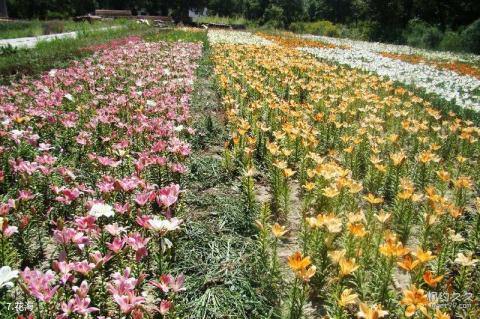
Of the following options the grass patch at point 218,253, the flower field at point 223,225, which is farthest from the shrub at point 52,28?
the grass patch at point 218,253

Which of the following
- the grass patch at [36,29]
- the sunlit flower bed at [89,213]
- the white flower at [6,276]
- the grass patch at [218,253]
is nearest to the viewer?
the white flower at [6,276]

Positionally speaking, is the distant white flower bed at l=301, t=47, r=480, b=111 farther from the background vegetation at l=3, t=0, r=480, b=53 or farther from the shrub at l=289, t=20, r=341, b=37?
the shrub at l=289, t=20, r=341, b=37

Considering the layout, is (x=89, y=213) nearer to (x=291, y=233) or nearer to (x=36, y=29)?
(x=291, y=233)

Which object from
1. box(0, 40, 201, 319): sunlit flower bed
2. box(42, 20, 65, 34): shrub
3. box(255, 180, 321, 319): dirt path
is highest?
box(42, 20, 65, 34): shrub

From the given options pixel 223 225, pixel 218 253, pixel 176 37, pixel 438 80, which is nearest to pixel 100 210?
pixel 218 253

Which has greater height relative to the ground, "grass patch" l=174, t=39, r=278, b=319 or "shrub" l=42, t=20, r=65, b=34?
"shrub" l=42, t=20, r=65, b=34

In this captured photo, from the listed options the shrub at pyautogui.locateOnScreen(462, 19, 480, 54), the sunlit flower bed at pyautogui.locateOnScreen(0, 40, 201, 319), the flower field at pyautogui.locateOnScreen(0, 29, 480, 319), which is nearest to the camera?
the sunlit flower bed at pyautogui.locateOnScreen(0, 40, 201, 319)

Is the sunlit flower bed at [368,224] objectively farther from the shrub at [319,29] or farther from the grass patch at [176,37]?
the shrub at [319,29]

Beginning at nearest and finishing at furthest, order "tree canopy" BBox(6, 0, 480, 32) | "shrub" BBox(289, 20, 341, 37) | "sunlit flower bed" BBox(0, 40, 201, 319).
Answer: "sunlit flower bed" BBox(0, 40, 201, 319) < "shrub" BBox(289, 20, 341, 37) < "tree canopy" BBox(6, 0, 480, 32)

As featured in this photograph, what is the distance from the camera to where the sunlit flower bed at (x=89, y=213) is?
90.3 inches

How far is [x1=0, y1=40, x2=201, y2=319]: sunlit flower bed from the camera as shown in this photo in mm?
2293

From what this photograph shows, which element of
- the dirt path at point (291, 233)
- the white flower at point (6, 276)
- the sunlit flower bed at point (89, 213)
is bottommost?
the dirt path at point (291, 233)

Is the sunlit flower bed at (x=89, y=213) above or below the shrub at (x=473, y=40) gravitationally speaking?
below

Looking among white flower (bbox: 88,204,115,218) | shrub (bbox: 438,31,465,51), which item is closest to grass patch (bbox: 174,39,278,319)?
white flower (bbox: 88,204,115,218)
